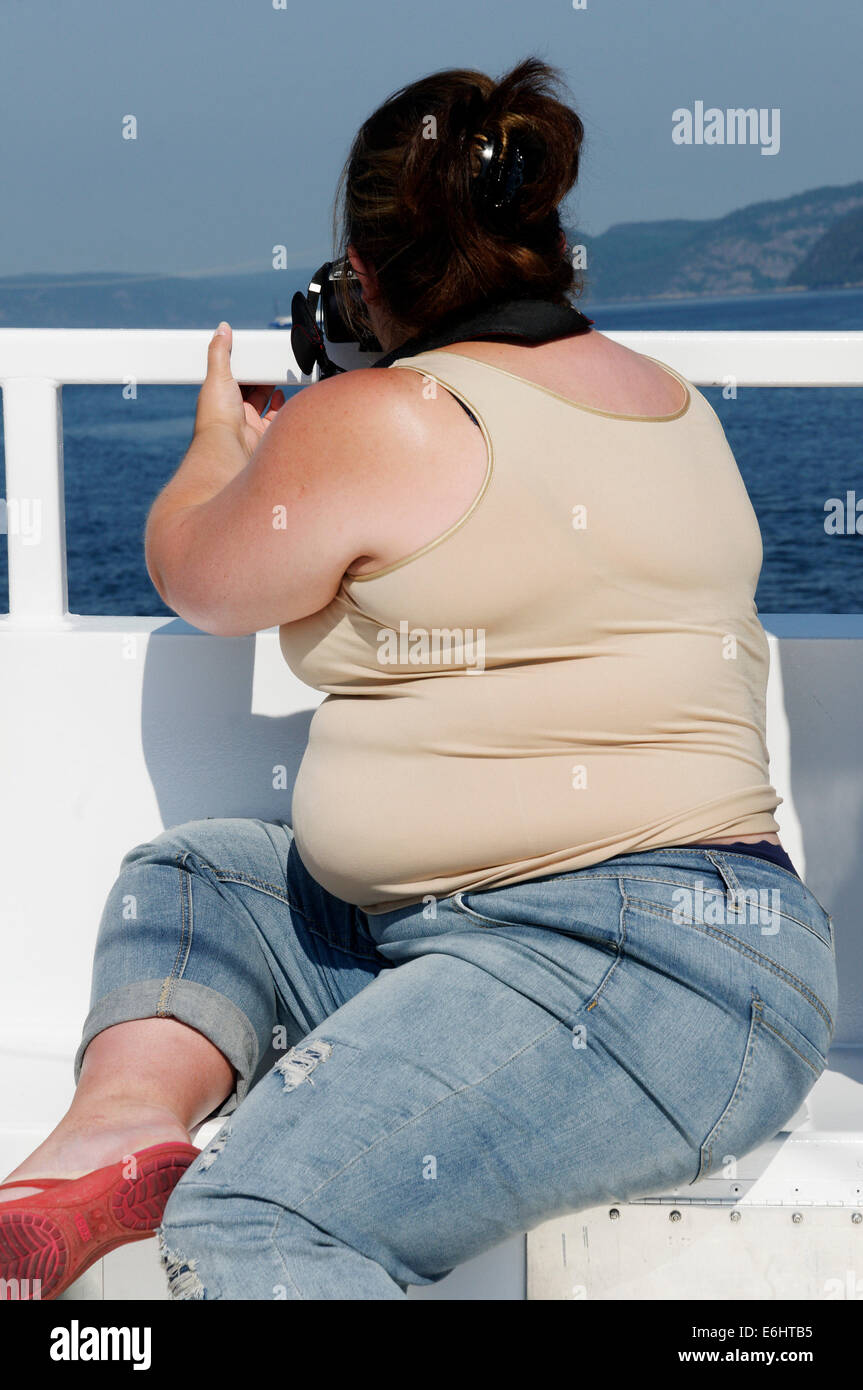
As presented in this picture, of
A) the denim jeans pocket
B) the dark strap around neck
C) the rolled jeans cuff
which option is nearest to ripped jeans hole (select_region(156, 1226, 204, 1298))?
the rolled jeans cuff

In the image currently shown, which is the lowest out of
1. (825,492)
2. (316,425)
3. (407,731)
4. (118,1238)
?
(118,1238)

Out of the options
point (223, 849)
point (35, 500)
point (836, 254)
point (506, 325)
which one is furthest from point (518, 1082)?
point (836, 254)

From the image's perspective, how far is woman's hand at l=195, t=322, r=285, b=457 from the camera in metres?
1.77

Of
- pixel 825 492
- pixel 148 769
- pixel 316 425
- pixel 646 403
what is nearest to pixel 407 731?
pixel 316 425

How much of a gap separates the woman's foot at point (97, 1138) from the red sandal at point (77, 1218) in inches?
0.4

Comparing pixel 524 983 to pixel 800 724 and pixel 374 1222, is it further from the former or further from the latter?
pixel 800 724

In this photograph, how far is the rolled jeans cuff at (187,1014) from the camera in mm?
1509

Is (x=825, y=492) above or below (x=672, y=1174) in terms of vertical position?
above

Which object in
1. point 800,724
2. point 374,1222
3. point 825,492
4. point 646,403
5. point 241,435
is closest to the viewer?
point 374,1222

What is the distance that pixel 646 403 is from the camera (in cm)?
144

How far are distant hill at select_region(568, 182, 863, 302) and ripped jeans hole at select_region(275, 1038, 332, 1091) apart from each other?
77452mm

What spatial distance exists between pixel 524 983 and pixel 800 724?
0.84 m

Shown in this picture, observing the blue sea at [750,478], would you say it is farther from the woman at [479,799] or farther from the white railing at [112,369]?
the woman at [479,799]

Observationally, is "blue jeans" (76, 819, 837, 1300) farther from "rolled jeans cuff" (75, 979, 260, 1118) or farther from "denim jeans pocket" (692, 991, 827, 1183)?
"rolled jeans cuff" (75, 979, 260, 1118)
